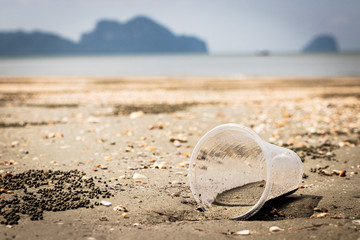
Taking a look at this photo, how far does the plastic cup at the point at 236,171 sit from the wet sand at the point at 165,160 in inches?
9.9

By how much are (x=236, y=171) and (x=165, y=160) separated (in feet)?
5.19

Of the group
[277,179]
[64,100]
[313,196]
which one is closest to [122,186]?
[277,179]

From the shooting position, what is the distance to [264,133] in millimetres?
8406

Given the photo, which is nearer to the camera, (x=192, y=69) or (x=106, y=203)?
(x=106, y=203)

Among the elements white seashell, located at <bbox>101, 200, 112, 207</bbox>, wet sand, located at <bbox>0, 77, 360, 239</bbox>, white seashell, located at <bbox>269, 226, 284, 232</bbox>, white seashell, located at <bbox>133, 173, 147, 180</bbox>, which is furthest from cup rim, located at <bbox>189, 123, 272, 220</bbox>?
white seashell, located at <bbox>133, 173, 147, 180</bbox>

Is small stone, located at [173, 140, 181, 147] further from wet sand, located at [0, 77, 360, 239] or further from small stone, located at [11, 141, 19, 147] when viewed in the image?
small stone, located at [11, 141, 19, 147]

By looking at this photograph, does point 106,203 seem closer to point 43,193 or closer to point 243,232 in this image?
point 43,193

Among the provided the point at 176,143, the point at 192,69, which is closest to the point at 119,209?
the point at 176,143

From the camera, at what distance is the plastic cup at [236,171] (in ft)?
13.1

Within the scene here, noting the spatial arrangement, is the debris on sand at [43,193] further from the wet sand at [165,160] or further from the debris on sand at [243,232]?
the debris on sand at [243,232]

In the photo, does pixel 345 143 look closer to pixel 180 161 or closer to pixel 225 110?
pixel 180 161

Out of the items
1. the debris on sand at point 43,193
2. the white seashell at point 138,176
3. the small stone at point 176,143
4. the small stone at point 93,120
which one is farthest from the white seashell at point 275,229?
the small stone at point 93,120

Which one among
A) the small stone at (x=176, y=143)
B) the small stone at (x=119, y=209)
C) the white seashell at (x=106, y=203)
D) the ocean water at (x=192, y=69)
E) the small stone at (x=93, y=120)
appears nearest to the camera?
the small stone at (x=119, y=209)

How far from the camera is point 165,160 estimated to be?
20.8ft
